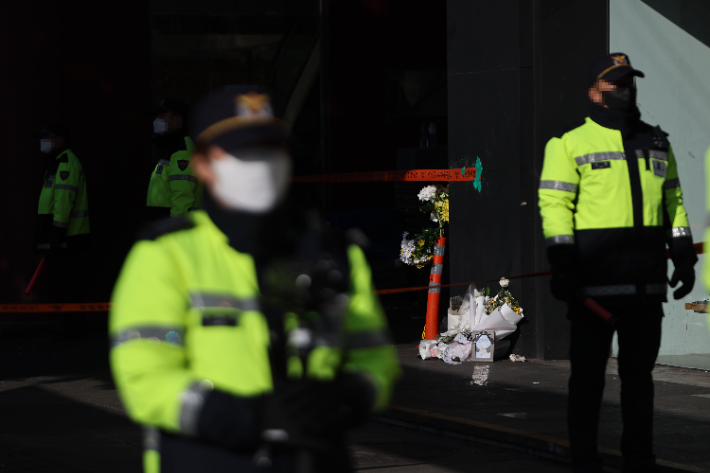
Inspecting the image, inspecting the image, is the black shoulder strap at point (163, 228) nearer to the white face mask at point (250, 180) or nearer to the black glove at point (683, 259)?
the white face mask at point (250, 180)

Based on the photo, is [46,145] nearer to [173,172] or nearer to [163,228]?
[173,172]

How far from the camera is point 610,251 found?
547 centimetres

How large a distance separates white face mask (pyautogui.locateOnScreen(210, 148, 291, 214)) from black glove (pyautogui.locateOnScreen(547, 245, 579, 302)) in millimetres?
3142

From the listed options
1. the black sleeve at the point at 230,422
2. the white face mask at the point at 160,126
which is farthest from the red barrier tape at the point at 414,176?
the black sleeve at the point at 230,422

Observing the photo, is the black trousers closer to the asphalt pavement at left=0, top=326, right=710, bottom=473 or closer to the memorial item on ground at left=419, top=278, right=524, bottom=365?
the asphalt pavement at left=0, top=326, right=710, bottom=473

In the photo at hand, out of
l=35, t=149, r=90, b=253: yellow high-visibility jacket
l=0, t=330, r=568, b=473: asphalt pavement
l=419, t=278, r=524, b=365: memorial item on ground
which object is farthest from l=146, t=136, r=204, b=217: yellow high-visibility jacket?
l=419, t=278, r=524, b=365: memorial item on ground

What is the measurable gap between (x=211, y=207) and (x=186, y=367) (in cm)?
37

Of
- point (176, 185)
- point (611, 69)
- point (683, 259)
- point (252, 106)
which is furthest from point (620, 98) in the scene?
point (176, 185)

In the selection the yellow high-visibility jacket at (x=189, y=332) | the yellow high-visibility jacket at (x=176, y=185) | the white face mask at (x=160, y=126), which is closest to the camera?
the yellow high-visibility jacket at (x=189, y=332)

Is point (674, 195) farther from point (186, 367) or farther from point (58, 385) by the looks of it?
point (58, 385)

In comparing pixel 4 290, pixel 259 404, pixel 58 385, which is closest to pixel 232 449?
pixel 259 404

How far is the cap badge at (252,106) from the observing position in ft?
8.23

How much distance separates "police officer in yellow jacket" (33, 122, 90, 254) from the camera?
11570 millimetres

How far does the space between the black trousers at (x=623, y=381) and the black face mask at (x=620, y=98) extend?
1003 mm
